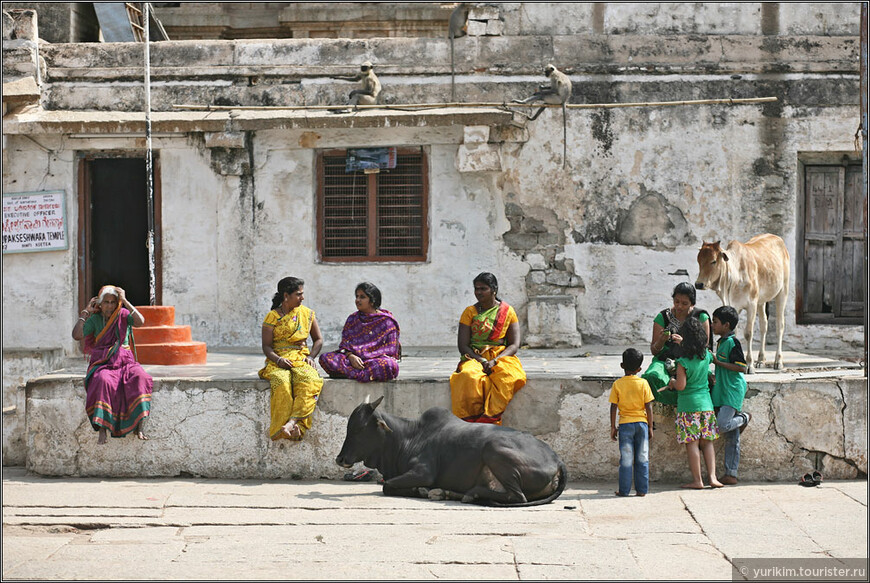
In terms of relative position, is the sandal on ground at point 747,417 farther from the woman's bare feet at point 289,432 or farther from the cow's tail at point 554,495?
the woman's bare feet at point 289,432

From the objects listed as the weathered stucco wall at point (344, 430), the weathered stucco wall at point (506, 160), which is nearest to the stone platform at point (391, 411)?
the weathered stucco wall at point (344, 430)

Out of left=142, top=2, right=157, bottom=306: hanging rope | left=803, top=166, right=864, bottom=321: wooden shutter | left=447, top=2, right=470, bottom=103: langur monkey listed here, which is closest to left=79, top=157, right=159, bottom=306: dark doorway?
left=142, top=2, right=157, bottom=306: hanging rope

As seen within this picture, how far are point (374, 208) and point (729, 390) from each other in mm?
5388

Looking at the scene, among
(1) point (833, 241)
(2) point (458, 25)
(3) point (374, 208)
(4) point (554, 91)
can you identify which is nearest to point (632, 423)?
(4) point (554, 91)

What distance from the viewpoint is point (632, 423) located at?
299 inches

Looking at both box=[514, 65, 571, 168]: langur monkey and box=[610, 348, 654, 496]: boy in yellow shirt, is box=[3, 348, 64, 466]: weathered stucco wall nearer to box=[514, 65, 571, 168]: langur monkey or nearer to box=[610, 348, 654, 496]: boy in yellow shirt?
box=[514, 65, 571, 168]: langur monkey

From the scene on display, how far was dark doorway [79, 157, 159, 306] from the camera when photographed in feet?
40.8

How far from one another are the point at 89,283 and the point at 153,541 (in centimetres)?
680

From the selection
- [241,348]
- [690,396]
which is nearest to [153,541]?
[690,396]

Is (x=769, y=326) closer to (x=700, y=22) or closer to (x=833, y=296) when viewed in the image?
(x=833, y=296)

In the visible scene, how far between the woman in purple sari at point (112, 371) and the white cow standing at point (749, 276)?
476 centimetres

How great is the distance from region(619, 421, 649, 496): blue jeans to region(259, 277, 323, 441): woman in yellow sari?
2436mm

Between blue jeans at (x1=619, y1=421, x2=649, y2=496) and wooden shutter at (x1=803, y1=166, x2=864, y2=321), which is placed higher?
wooden shutter at (x1=803, y1=166, x2=864, y2=321)

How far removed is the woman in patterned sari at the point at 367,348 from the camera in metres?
8.30
